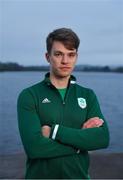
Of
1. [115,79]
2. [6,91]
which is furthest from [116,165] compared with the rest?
[6,91]

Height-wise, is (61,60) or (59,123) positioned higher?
(61,60)

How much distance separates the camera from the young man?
198cm

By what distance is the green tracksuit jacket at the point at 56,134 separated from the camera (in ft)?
6.48

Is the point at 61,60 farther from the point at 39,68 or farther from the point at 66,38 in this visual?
the point at 39,68

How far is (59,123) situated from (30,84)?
1.44 meters

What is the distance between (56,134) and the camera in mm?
1999

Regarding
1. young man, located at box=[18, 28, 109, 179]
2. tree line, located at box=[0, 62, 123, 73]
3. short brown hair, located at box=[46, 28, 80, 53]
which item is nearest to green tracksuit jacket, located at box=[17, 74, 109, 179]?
young man, located at box=[18, 28, 109, 179]

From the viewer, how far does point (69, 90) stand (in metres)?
2.09

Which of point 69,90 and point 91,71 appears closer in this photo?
point 69,90

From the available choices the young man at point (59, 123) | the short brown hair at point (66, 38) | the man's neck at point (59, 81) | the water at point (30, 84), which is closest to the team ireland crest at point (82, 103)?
the young man at point (59, 123)

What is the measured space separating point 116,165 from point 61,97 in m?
2.13

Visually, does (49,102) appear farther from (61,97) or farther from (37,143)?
(37,143)

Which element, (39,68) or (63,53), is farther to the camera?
(39,68)

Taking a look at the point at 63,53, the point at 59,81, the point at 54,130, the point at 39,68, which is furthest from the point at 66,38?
the point at 39,68
